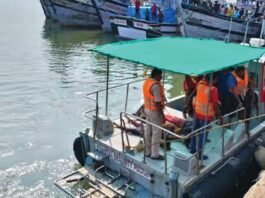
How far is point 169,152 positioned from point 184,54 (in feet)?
6.07

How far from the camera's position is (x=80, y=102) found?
14.4 metres

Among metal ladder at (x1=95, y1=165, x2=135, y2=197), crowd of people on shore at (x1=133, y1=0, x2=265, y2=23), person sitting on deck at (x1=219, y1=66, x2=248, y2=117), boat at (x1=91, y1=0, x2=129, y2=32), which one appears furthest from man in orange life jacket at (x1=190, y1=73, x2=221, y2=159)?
boat at (x1=91, y1=0, x2=129, y2=32)

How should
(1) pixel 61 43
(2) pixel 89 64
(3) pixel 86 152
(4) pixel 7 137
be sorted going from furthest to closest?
(1) pixel 61 43, (2) pixel 89 64, (4) pixel 7 137, (3) pixel 86 152

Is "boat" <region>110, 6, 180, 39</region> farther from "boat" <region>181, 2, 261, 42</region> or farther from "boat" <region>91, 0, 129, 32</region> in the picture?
"boat" <region>91, 0, 129, 32</region>

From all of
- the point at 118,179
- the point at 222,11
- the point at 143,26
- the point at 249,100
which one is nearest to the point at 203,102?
the point at 249,100

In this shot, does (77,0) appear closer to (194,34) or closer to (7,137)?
(194,34)

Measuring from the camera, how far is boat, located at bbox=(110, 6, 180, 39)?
2595 centimetres

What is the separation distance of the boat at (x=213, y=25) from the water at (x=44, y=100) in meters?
5.98

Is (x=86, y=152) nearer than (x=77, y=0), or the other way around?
(x=86, y=152)

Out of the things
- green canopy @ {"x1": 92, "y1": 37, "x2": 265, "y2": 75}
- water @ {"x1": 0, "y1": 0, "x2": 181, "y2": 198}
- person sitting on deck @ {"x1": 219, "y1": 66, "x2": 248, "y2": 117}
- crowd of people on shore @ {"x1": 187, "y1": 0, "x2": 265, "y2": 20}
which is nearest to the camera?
green canopy @ {"x1": 92, "y1": 37, "x2": 265, "y2": 75}

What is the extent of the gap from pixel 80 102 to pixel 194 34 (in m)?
14.7

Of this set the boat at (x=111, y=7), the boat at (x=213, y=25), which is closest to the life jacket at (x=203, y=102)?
the boat at (x=213, y=25)

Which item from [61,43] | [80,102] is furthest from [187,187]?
[61,43]

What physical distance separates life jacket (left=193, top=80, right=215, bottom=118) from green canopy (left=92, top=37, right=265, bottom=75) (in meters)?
0.44
